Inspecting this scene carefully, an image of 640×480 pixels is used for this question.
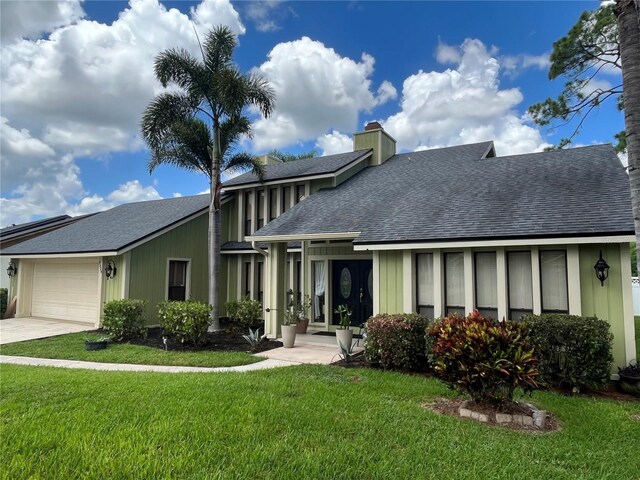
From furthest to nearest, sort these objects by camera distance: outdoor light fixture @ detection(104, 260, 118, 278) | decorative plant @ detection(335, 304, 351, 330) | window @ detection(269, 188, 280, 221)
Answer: window @ detection(269, 188, 280, 221) → outdoor light fixture @ detection(104, 260, 118, 278) → decorative plant @ detection(335, 304, 351, 330)

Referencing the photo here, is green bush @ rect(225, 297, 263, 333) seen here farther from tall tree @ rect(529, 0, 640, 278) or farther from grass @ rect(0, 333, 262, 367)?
tall tree @ rect(529, 0, 640, 278)

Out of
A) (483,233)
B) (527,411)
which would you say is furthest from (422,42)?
(527,411)

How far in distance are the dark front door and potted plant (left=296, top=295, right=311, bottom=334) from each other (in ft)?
2.89

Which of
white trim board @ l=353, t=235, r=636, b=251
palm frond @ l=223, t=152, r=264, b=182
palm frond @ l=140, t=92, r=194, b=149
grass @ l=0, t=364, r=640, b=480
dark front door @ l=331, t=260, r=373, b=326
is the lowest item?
grass @ l=0, t=364, r=640, b=480

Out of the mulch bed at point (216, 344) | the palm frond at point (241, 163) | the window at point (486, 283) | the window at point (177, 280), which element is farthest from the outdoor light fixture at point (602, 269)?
the window at point (177, 280)

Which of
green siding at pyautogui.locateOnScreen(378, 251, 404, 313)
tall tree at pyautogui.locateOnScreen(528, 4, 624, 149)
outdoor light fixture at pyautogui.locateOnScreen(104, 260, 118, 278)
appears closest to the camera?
green siding at pyautogui.locateOnScreen(378, 251, 404, 313)

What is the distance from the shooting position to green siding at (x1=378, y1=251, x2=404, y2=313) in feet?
29.8

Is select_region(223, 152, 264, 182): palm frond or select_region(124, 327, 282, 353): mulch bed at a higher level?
select_region(223, 152, 264, 182): palm frond

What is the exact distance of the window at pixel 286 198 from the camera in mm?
15828

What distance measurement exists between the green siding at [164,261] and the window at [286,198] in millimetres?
3336

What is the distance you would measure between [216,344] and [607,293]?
9246 millimetres

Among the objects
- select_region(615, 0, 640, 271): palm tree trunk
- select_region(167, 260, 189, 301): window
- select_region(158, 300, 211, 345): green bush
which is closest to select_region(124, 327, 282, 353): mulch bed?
select_region(158, 300, 211, 345): green bush

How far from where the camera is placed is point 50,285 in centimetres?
1627

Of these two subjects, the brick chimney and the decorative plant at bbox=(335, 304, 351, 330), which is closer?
the decorative plant at bbox=(335, 304, 351, 330)
